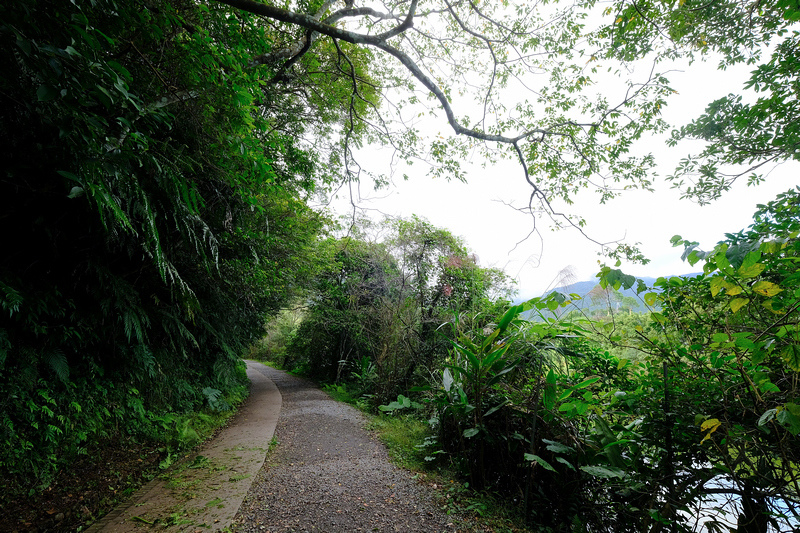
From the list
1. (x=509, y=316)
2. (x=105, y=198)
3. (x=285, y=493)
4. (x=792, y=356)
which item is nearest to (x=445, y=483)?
(x=285, y=493)

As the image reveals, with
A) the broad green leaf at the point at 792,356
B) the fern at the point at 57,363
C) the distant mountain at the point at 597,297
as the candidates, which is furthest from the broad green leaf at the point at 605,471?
the fern at the point at 57,363

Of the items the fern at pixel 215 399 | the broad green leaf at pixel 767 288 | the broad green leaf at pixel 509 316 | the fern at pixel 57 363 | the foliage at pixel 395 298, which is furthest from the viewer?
the foliage at pixel 395 298

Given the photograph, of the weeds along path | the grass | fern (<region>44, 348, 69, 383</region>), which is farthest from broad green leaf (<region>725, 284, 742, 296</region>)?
fern (<region>44, 348, 69, 383</region>)

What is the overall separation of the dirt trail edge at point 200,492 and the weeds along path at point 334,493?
0.45ft

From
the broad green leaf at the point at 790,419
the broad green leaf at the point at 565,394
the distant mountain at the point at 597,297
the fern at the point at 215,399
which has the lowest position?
the fern at the point at 215,399

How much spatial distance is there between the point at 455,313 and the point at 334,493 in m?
2.01

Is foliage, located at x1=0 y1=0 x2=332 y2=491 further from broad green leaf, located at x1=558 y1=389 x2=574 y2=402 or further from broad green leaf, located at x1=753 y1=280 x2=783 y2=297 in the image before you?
broad green leaf, located at x1=558 y1=389 x2=574 y2=402

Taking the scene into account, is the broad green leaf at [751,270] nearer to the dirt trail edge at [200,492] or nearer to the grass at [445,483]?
the grass at [445,483]

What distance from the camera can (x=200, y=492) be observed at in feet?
8.76

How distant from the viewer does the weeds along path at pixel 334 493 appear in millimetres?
2240

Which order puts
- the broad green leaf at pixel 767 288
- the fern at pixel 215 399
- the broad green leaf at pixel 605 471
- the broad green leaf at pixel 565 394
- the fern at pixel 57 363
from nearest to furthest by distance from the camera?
the broad green leaf at pixel 767 288
the broad green leaf at pixel 605 471
the broad green leaf at pixel 565 394
the fern at pixel 57 363
the fern at pixel 215 399

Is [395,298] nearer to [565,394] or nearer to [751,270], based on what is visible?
[565,394]

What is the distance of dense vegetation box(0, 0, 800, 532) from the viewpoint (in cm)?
139

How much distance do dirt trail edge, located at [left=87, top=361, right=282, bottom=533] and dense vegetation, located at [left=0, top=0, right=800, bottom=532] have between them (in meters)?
0.59
